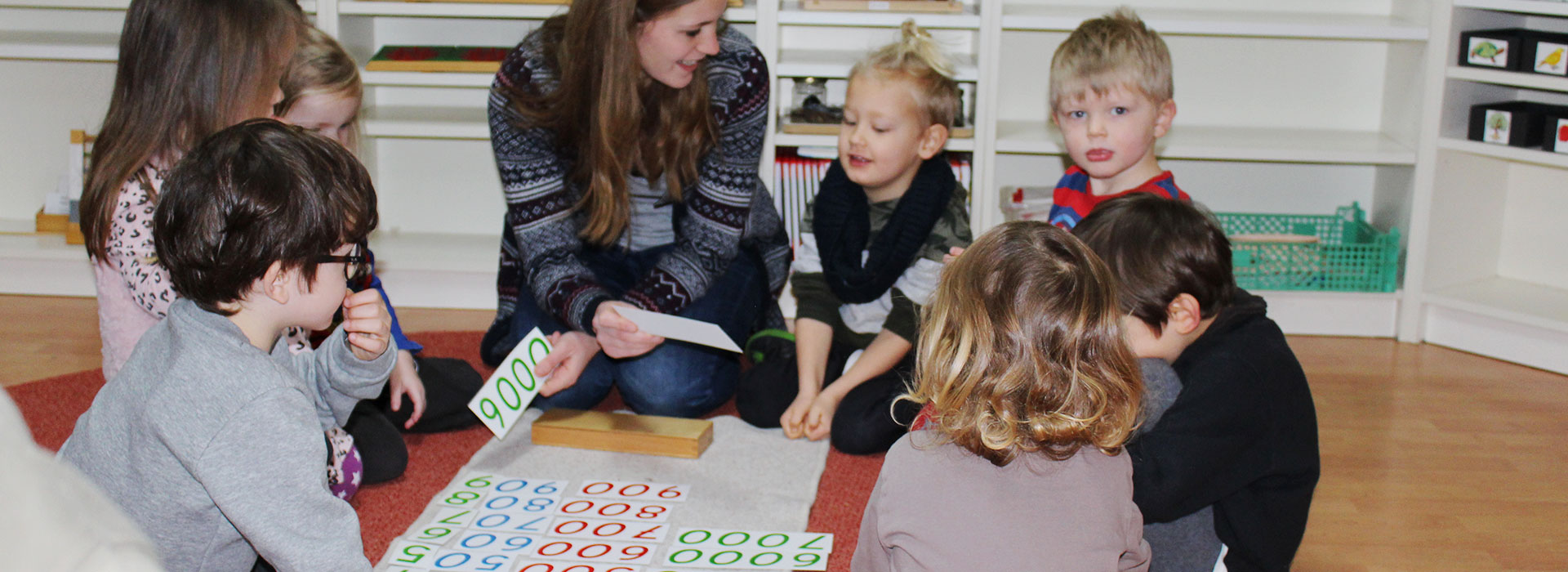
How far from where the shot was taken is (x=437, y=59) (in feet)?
8.47

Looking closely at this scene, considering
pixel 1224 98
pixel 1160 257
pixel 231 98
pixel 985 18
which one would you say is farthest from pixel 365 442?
pixel 1224 98

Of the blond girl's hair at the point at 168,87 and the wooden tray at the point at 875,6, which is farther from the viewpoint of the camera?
the wooden tray at the point at 875,6

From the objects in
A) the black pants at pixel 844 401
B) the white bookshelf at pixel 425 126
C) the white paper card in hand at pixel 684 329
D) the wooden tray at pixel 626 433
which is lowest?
the wooden tray at pixel 626 433

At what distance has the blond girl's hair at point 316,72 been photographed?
1.68 metres

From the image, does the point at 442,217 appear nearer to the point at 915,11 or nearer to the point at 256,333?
the point at 915,11

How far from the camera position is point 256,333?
1.12m

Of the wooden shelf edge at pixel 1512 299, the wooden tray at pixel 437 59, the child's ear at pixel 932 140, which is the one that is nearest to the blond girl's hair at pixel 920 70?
the child's ear at pixel 932 140

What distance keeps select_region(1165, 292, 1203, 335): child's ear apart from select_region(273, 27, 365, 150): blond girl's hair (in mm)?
1175

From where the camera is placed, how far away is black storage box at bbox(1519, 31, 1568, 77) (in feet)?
7.47

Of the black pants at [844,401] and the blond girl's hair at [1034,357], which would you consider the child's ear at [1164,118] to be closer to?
the black pants at [844,401]

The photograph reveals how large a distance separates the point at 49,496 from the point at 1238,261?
253cm

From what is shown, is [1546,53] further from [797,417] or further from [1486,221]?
[797,417]

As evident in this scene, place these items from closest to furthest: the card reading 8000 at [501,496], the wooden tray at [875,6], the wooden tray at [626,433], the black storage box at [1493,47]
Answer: the card reading 8000 at [501,496] → the wooden tray at [626,433] → the black storage box at [1493,47] → the wooden tray at [875,6]

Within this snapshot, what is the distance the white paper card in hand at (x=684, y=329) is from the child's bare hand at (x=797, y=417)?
0.18 meters
